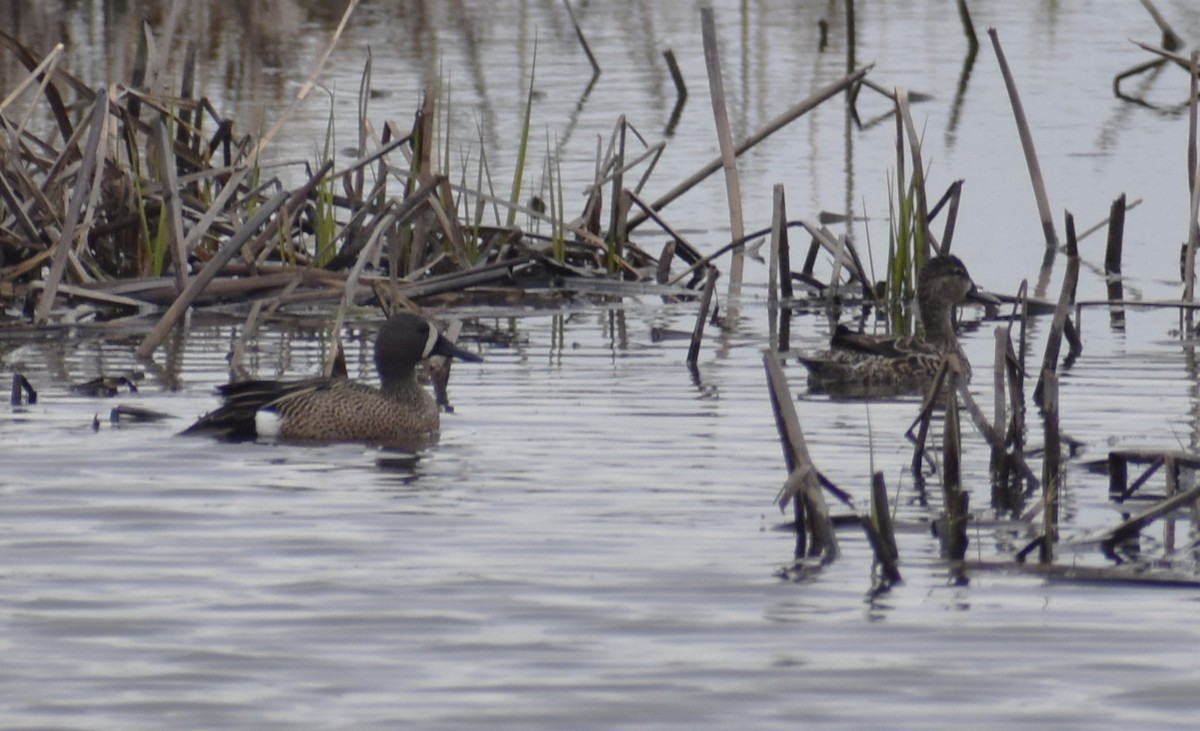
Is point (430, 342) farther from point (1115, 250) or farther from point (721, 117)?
point (1115, 250)

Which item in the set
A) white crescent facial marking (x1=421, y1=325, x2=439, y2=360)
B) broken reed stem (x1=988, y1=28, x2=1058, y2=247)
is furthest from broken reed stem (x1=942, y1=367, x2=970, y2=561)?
broken reed stem (x1=988, y1=28, x2=1058, y2=247)

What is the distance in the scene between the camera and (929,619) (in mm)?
5648

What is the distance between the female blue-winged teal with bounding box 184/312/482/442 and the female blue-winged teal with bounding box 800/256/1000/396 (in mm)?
1586

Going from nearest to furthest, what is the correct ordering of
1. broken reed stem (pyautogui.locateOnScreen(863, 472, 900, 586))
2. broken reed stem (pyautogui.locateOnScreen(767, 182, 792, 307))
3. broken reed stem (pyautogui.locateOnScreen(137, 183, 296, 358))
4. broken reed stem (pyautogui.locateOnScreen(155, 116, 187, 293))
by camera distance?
1. broken reed stem (pyautogui.locateOnScreen(863, 472, 900, 586))
2. broken reed stem (pyautogui.locateOnScreen(137, 183, 296, 358))
3. broken reed stem (pyautogui.locateOnScreen(155, 116, 187, 293))
4. broken reed stem (pyautogui.locateOnScreen(767, 182, 792, 307))

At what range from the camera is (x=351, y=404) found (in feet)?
29.9

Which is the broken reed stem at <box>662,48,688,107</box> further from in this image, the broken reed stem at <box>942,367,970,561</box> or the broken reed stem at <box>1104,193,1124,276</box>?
the broken reed stem at <box>942,367,970,561</box>

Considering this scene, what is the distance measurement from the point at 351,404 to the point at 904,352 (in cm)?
277

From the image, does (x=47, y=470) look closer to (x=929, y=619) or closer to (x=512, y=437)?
(x=512, y=437)

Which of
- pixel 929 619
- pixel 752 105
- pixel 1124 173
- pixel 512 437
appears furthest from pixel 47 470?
pixel 752 105

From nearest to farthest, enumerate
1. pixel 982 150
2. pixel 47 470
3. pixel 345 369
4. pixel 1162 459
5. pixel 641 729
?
pixel 641 729 < pixel 1162 459 < pixel 47 470 < pixel 345 369 < pixel 982 150

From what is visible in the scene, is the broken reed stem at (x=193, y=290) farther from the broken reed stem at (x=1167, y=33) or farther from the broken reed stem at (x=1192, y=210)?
the broken reed stem at (x=1167, y=33)

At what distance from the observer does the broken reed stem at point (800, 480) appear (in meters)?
5.91

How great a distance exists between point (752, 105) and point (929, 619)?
1491 cm

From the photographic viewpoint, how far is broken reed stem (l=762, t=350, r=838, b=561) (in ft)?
19.4
